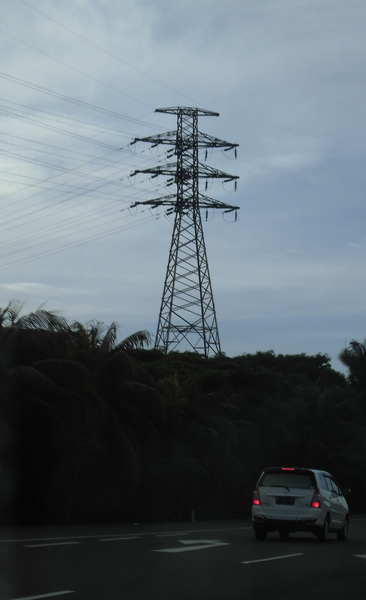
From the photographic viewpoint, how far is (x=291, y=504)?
808 inches

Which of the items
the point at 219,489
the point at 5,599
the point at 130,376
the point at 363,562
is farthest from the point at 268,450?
the point at 5,599

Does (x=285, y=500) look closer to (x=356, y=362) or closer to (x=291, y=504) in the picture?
(x=291, y=504)

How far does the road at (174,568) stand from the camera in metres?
11.3

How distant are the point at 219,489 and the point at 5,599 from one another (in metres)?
32.0

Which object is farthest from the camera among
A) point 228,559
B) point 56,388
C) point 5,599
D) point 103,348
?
point 103,348

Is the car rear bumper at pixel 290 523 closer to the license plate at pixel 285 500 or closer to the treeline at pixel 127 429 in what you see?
the license plate at pixel 285 500

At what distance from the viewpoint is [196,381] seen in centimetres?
4284

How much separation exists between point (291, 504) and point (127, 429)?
39.2 ft

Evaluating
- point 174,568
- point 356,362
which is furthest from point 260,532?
point 356,362

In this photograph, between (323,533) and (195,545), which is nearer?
Result: (195,545)

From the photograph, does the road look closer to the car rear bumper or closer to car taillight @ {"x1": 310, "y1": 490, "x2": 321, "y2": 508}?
the car rear bumper

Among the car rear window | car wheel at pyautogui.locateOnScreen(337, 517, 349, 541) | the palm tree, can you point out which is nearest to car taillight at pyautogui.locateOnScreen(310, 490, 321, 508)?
the car rear window

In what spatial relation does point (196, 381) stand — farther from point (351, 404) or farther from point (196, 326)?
point (351, 404)

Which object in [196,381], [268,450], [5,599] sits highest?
[196,381]
